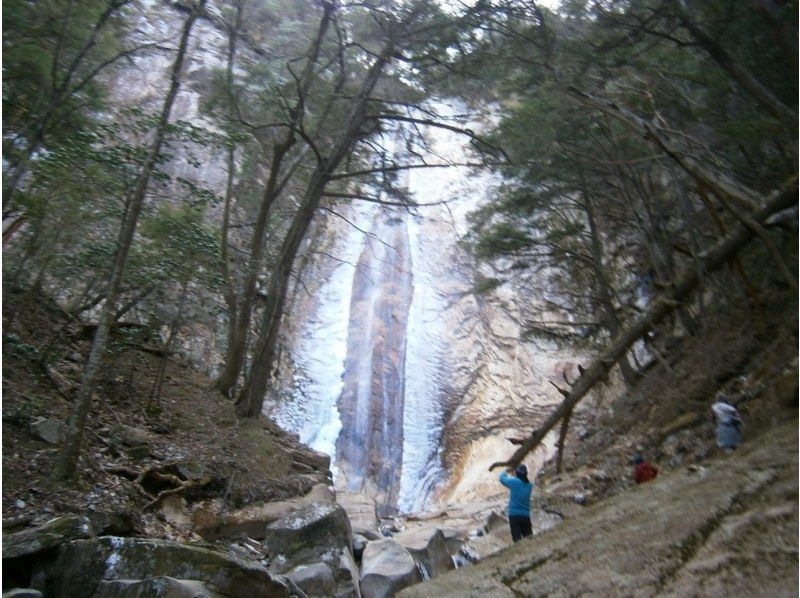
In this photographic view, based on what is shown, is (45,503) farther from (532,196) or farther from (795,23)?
(532,196)

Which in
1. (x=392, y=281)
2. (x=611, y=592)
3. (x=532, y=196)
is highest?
(x=392, y=281)

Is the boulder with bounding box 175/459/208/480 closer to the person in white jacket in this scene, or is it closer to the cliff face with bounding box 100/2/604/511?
the person in white jacket

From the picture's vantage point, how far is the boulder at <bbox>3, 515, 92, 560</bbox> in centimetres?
398

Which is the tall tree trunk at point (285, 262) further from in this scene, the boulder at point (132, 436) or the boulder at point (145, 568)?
the boulder at point (145, 568)

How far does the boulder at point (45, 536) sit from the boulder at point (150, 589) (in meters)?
0.50

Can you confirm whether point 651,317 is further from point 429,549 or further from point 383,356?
point 383,356

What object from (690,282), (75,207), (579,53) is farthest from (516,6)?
(75,207)

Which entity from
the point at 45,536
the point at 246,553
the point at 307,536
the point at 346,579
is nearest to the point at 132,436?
the point at 246,553

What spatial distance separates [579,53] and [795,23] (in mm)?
2797

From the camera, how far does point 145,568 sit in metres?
4.17

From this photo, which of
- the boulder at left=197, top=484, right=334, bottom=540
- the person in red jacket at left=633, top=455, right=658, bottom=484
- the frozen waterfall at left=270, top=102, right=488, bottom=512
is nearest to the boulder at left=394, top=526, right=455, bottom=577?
the boulder at left=197, top=484, right=334, bottom=540

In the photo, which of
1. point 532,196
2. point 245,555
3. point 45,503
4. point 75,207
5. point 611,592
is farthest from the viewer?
point 532,196

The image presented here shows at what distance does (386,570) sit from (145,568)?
9.57 ft

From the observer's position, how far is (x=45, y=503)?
5230mm
